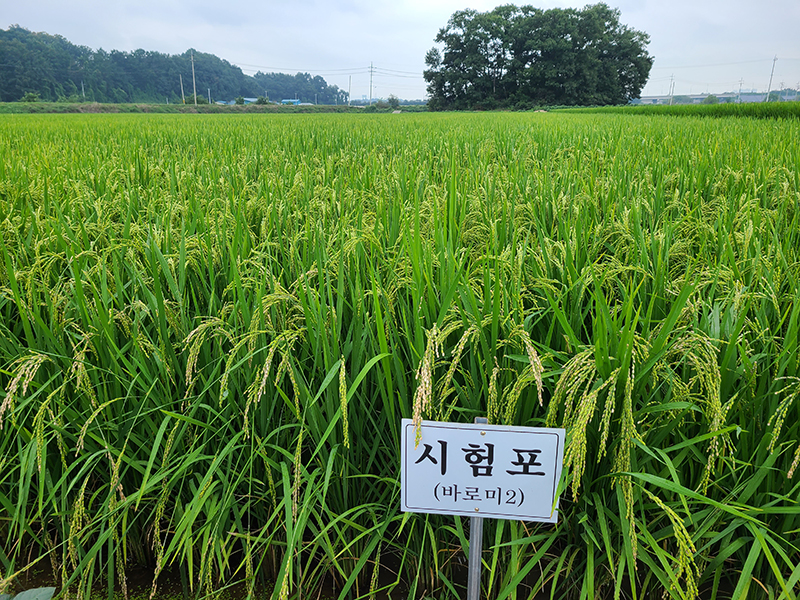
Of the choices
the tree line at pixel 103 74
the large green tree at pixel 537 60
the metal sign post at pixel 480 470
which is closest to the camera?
the metal sign post at pixel 480 470

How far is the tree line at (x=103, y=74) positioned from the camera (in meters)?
61.1

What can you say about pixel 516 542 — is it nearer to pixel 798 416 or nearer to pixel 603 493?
pixel 603 493

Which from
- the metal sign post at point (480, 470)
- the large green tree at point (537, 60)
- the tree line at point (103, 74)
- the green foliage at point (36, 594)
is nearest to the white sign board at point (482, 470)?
the metal sign post at point (480, 470)

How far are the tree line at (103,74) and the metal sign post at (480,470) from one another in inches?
2389

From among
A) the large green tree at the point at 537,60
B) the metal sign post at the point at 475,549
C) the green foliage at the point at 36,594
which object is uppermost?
the large green tree at the point at 537,60

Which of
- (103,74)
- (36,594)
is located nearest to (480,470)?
(36,594)

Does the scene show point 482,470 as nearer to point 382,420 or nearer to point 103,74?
point 382,420

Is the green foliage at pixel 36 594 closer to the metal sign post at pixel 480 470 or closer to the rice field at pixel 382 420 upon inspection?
the rice field at pixel 382 420

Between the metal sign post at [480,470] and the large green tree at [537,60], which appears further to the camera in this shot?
the large green tree at [537,60]

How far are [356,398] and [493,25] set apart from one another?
63051 mm

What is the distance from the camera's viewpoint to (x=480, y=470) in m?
0.98

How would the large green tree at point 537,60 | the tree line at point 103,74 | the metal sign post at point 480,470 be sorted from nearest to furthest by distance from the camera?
the metal sign post at point 480,470 → the large green tree at point 537,60 → the tree line at point 103,74

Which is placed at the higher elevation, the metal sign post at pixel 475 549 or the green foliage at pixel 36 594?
the metal sign post at pixel 475 549

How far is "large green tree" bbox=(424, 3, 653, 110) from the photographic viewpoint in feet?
A: 169
